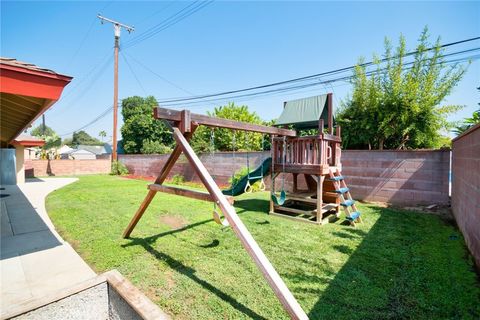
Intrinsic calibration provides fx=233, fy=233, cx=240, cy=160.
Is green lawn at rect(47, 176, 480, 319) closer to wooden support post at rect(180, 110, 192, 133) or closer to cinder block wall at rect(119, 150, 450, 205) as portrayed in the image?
cinder block wall at rect(119, 150, 450, 205)

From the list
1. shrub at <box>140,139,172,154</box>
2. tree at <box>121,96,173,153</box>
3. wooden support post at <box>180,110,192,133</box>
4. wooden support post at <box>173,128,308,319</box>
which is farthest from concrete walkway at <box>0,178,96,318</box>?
tree at <box>121,96,173,153</box>

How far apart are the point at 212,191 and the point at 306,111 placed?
12.4ft

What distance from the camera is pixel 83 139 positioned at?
6322 cm

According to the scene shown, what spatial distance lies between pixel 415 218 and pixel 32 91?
648cm

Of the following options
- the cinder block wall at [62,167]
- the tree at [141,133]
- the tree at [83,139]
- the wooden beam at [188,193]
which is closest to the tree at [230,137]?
the wooden beam at [188,193]

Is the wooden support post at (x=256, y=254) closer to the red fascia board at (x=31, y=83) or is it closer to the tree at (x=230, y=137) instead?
the red fascia board at (x=31, y=83)

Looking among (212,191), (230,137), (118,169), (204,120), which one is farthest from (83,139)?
(212,191)

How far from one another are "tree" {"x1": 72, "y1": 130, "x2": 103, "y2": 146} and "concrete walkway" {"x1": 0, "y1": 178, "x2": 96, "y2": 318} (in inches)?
2574

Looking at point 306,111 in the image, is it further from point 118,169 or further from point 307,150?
point 118,169

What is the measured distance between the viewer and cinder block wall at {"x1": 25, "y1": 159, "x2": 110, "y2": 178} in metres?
15.2

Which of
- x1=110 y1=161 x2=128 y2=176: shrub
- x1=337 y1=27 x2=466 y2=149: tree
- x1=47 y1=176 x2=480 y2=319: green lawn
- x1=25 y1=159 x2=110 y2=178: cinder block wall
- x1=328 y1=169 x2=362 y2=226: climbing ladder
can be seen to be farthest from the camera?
x1=110 y1=161 x2=128 y2=176: shrub

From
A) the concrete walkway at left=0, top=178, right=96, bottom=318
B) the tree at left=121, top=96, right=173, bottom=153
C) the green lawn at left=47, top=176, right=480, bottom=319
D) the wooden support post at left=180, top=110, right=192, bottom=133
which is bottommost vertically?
the concrete walkway at left=0, top=178, right=96, bottom=318

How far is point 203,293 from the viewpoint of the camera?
238 cm

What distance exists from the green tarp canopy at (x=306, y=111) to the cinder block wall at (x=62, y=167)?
1638 centimetres
